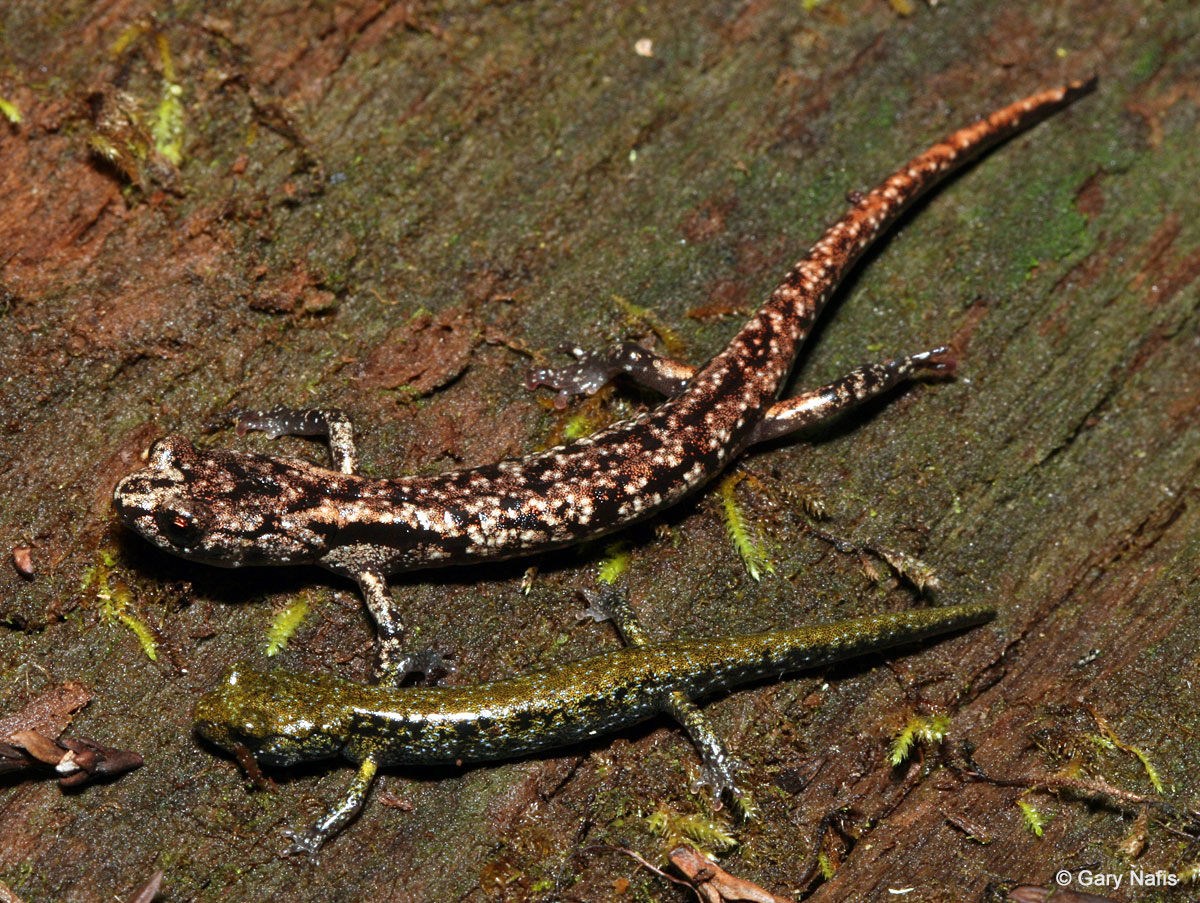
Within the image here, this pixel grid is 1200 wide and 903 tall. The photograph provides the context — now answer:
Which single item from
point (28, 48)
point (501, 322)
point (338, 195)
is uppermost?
point (28, 48)

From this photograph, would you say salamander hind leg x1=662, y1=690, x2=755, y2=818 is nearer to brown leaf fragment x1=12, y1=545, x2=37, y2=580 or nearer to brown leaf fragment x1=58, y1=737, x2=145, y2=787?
brown leaf fragment x1=58, y1=737, x2=145, y2=787

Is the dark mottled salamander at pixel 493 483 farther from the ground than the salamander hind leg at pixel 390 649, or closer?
farther from the ground

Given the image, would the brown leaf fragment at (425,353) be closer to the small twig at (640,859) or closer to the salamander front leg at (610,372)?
the salamander front leg at (610,372)

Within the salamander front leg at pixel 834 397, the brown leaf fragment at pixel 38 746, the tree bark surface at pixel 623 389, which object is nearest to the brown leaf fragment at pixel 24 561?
the tree bark surface at pixel 623 389

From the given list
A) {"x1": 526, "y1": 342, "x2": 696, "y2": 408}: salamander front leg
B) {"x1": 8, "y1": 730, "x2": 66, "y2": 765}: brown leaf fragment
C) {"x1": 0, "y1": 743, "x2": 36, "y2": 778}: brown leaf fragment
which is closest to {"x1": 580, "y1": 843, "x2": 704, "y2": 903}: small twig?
{"x1": 526, "y1": 342, "x2": 696, "y2": 408}: salamander front leg

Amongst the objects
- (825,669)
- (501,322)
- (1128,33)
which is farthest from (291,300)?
(1128,33)

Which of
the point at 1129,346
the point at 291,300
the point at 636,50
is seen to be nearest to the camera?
the point at 291,300

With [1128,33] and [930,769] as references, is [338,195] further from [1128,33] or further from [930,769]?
[1128,33]
